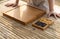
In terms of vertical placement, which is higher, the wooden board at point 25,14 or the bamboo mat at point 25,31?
the wooden board at point 25,14

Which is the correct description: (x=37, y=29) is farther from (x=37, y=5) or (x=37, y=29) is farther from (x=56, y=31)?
(x=37, y=5)

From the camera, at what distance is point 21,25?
2.77 feet

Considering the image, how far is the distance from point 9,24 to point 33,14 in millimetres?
205

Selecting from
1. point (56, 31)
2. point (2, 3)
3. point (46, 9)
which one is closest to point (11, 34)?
point (56, 31)

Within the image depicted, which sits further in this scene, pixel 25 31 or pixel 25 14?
pixel 25 14

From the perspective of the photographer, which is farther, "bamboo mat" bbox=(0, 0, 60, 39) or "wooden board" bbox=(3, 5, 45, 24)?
"wooden board" bbox=(3, 5, 45, 24)

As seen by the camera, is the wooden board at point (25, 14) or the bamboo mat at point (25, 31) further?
the wooden board at point (25, 14)

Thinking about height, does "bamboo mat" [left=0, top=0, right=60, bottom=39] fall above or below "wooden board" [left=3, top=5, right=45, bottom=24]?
below

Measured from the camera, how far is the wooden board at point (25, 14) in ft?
2.84

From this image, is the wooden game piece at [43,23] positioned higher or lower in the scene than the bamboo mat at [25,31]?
higher

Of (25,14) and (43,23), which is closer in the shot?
(43,23)

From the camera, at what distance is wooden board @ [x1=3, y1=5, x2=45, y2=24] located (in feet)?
2.84

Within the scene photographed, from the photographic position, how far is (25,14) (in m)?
0.93

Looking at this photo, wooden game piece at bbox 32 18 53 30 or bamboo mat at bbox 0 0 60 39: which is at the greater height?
wooden game piece at bbox 32 18 53 30
